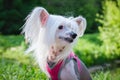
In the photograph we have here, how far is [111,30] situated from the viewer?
1360cm

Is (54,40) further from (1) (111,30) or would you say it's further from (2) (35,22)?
(1) (111,30)

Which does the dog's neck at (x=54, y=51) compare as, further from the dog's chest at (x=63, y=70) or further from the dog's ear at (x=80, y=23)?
the dog's ear at (x=80, y=23)

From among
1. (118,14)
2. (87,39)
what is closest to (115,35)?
(118,14)

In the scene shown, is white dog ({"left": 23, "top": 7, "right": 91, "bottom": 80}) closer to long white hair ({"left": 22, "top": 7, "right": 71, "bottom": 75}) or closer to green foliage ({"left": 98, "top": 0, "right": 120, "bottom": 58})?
long white hair ({"left": 22, "top": 7, "right": 71, "bottom": 75})

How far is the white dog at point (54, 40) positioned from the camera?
4234mm

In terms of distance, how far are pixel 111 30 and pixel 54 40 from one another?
374 inches

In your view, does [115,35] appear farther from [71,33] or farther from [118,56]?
[71,33]

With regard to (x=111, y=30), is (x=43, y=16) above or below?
above

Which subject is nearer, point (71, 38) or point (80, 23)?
point (71, 38)

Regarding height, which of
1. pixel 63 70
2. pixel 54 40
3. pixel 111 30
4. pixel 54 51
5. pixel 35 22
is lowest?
pixel 111 30

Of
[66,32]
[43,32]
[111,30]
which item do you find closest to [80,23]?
[66,32]

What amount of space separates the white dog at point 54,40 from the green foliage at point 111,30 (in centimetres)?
905

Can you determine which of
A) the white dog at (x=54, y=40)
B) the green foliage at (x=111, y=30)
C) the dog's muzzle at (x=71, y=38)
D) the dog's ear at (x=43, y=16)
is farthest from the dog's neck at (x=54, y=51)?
the green foliage at (x=111, y=30)

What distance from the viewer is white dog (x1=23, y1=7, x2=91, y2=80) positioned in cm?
423
